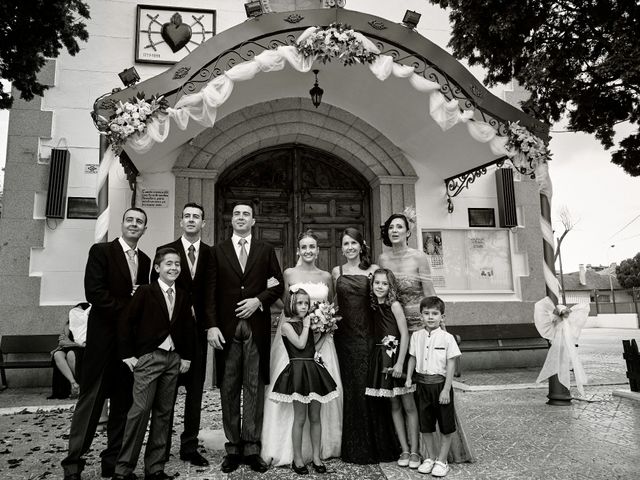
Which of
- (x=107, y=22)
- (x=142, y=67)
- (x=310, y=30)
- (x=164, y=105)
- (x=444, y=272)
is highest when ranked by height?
(x=107, y=22)

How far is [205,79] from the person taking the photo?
553 centimetres

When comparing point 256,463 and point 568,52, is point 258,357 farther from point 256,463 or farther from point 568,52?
point 568,52

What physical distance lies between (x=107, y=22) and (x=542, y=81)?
6621 millimetres

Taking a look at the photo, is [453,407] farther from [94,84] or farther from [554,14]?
[94,84]

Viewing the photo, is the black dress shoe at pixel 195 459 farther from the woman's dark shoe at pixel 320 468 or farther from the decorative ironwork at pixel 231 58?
the decorative ironwork at pixel 231 58

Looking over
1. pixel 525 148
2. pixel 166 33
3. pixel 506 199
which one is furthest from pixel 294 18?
pixel 506 199

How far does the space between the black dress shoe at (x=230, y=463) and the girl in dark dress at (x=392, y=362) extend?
1055 mm

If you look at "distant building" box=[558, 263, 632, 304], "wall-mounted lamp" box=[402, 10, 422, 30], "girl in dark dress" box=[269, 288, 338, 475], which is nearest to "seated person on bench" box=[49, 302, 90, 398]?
"girl in dark dress" box=[269, 288, 338, 475]

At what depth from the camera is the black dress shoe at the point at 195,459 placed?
11.5 ft

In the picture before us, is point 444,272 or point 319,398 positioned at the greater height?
point 444,272

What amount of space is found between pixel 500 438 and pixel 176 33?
7157 millimetres

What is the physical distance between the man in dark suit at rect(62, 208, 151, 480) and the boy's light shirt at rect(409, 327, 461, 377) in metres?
2.07

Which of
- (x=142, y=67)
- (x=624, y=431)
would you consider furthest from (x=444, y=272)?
(x=142, y=67)

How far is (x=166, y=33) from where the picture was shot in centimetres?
760
